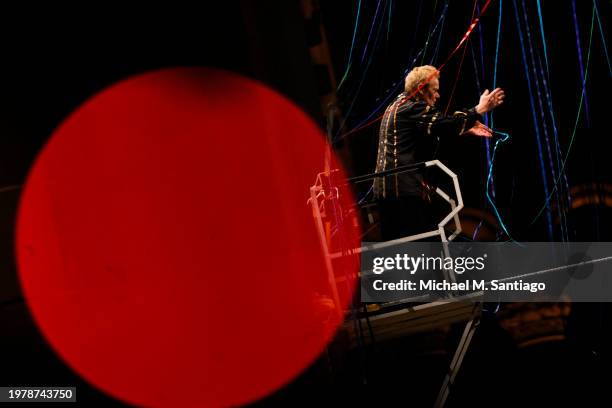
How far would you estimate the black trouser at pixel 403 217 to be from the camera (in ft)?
11.3

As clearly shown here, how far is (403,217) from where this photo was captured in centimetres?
345

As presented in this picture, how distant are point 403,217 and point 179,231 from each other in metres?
1.52

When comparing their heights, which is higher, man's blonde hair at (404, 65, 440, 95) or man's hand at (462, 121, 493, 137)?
man's blonde hair at (404, 65, 440, 95)

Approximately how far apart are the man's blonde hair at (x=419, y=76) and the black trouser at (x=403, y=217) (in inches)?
30.2

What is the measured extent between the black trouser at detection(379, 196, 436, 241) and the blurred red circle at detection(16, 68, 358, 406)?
0.87ft

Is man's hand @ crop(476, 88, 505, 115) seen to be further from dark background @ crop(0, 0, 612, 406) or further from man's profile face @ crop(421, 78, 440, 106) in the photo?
dark background @ crop(0, 0, 612, 406)

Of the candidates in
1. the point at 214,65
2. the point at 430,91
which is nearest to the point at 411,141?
the point at 430,91

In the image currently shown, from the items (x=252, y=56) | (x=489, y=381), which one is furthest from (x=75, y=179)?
(x=489, y=381)

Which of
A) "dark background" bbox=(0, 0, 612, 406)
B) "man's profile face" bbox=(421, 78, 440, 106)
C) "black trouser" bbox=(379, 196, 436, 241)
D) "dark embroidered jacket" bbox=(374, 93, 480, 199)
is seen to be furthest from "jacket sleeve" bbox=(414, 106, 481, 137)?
"dark background" bbox=(0, 0, 612, 406)

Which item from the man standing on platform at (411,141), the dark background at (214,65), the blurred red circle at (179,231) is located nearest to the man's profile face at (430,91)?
the man standing on platform at (411,141)

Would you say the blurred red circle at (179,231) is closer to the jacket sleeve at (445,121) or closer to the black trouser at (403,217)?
the black trouser at (403,217)

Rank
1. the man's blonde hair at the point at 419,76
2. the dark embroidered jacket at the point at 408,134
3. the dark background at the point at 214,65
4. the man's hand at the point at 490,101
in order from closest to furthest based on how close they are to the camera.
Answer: the dark background at the point at 214,65 → the man's hand at the point at 490,101 → the dark embroidered jacket at the point at 408,134 → the man's blonde hair at the point at 419,76

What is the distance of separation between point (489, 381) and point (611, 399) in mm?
684

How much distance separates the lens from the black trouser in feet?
11.3
